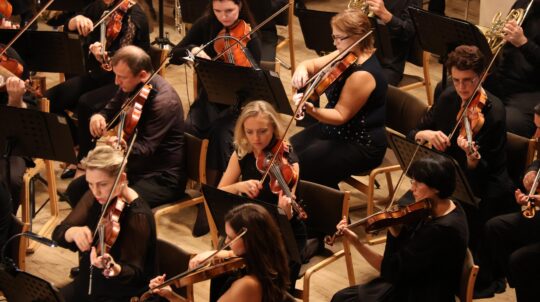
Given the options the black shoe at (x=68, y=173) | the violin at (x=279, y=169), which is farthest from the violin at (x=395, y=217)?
the black shoe at (x=68, y=173)

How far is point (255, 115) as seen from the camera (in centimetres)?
460

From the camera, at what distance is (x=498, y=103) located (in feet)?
15.7

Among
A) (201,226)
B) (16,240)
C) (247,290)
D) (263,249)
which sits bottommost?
(201,226)

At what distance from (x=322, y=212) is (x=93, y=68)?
2365mm

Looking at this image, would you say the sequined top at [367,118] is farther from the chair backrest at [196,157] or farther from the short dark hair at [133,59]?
the short dark hair at [133,59]

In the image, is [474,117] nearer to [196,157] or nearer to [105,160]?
[196,157]

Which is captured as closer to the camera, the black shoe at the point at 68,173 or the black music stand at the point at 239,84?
the black music stand at the point at 239,84

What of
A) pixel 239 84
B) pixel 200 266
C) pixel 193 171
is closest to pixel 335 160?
pixel 239 84

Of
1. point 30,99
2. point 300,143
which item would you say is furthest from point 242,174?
point 30,99

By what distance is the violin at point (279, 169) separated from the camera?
14.8ft

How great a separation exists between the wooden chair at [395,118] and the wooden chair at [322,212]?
0.67 metres

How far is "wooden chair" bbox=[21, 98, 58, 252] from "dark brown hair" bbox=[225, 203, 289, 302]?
1.96 m

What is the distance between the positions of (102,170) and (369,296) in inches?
50.7

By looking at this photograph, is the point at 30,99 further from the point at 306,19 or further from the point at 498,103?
the point at 498,103
